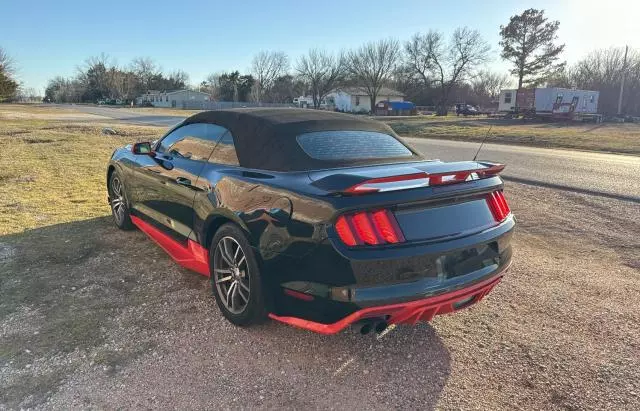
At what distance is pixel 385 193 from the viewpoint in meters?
2.59

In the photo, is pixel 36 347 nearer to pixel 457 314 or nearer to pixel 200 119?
pixel 200 119

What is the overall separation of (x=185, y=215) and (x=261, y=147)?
1003 millimetres

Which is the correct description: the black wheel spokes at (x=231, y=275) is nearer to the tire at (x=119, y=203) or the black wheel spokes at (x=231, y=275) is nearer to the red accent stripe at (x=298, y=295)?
the red accent stripe at (x=298, y=295)

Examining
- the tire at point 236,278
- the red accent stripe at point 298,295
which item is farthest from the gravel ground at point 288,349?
the red accent stripe at point 298,295

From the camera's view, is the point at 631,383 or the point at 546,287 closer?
the point at 631,383

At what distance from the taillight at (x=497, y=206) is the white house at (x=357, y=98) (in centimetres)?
7315

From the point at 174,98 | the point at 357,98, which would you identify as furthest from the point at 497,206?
the point at 174,98

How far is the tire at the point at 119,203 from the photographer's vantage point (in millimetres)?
5329

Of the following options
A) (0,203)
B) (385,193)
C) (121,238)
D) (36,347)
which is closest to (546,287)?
(385,193)

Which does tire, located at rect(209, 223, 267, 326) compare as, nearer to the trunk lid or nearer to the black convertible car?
the black convertible car

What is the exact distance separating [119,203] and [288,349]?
11.4 ft

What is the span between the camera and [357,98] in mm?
76562

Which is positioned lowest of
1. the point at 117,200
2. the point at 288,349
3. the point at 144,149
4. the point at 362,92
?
the point at 288,349

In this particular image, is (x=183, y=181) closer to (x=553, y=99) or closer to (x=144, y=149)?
(x=144, y=149)
